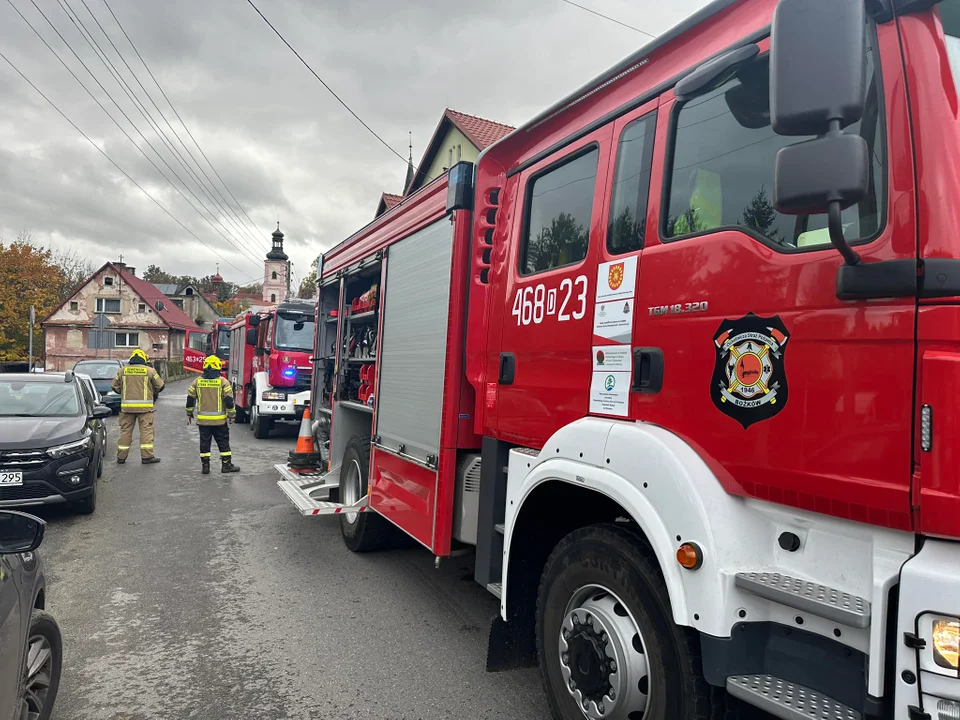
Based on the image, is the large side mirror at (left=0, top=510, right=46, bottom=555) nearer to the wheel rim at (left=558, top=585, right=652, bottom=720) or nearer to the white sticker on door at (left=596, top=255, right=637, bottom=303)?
the wheel rim at (left=558, top=585, right=652, bottom=720)

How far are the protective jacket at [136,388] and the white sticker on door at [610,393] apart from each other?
31.1ft

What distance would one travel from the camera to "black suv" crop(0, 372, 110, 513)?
6.35m

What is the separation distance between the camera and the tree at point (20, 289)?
39281mm

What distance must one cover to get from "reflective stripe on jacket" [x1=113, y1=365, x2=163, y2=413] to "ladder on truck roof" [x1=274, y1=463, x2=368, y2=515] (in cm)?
464

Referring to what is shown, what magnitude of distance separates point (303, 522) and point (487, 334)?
412cm

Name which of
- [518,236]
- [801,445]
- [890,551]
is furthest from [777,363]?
[518,236]

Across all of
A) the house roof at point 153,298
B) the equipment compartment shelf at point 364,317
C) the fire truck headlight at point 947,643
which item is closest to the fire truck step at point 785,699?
the fire truck headlight at point 947,643

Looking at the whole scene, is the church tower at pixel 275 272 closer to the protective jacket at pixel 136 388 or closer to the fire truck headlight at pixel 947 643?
the protective jacket at pixel 136 388

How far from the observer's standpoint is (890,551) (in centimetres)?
171

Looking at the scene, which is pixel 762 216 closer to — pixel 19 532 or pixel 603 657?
pixel 603 657

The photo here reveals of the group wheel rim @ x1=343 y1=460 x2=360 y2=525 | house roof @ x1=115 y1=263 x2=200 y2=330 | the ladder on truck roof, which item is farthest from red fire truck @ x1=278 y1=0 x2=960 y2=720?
house roof @ x1=115 y1=263 x2=200 y2=330

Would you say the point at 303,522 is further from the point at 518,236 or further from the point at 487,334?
the point at 518,236

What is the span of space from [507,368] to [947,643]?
214 cm

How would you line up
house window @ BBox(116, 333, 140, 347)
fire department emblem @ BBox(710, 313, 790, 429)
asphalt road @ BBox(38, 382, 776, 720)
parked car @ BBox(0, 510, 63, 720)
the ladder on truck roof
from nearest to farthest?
fire department emblem @ BBox(710, 313, 790, 429) < parked car @ BBox(0, 510, 63, 720) < asphalt road @ BBox(38, 382, 776, 720) < the ladder on truck roof < house window @ BBox(116, 333, 140, 347)
